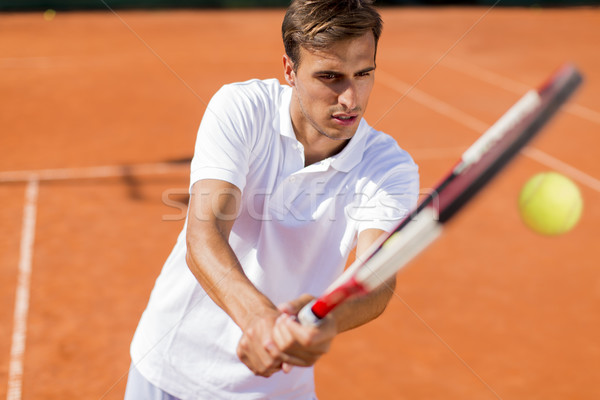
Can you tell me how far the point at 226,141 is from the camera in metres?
2.38

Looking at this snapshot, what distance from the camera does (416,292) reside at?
18.4 feet

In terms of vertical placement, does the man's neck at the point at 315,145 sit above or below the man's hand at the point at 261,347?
above

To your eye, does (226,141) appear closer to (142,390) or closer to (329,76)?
(329,76)

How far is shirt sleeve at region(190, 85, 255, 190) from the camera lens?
7.62 feet

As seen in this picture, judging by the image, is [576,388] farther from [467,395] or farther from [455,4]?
[455,4]


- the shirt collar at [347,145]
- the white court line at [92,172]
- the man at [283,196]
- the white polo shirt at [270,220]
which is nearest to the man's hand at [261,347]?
the man at [283,196]

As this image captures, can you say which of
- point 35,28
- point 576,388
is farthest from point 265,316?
point 35,28

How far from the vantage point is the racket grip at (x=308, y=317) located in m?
1.90

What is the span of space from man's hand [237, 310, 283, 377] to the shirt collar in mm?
756

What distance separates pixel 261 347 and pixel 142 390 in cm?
104

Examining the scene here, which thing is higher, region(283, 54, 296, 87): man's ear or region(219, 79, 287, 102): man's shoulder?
region(283, 54, 296, 87): man's ear

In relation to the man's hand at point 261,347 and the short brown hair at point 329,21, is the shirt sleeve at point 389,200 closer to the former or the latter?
the short brown hair at point 329,21

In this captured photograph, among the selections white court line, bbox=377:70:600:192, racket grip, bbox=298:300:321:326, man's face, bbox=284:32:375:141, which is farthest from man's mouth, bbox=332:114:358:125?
white court line, bbox=377:70:600:192

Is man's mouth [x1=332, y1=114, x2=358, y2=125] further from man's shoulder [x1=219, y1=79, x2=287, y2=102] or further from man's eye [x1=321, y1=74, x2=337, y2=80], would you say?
man's shoulder [x1=219, y1=79, x2=287, y2=102]
